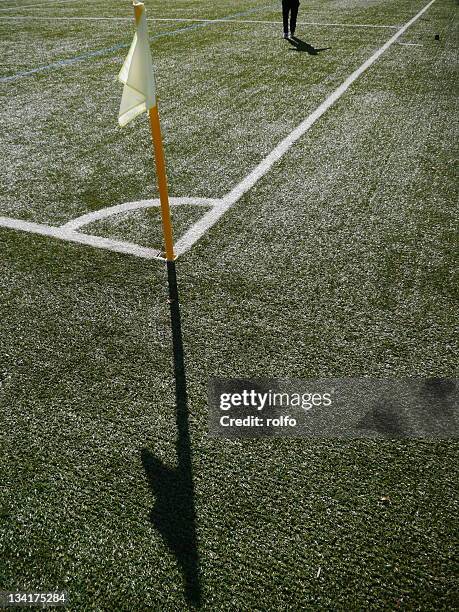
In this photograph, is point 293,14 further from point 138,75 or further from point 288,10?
point 138,75

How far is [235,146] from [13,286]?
10.0ft

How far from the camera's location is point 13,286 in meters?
3.41

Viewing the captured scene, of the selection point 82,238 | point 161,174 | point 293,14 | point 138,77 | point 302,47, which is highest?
point 293,14

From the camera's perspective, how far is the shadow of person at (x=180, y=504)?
192 cm

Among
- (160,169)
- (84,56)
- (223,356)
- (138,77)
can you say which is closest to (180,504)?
(223,356)

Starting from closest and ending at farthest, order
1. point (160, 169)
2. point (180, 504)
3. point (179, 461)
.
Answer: point (180, 504), point (179, 461), point (160, 169)

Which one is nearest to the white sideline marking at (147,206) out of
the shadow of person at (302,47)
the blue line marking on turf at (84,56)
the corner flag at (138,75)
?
the corner flag at (138,75)

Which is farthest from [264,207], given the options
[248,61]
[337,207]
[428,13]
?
[428,13]

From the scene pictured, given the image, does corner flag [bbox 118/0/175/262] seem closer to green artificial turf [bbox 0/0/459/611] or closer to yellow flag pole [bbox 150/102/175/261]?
yellow flag pole [bbox 150/102/175/261]

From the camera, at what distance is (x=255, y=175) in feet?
16.5

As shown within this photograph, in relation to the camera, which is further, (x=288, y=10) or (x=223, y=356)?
(x=288, y=10)

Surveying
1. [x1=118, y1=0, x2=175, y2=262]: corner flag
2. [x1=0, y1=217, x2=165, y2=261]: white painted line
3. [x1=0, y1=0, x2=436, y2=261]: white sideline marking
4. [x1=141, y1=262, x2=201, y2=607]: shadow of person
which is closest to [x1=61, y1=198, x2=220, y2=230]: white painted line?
[x1=0, y1=0, x2=436, y2=261]: white sideline marking

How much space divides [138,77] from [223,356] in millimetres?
1479

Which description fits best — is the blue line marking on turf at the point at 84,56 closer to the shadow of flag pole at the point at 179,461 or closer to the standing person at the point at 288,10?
the standing person at the point at 288,10
